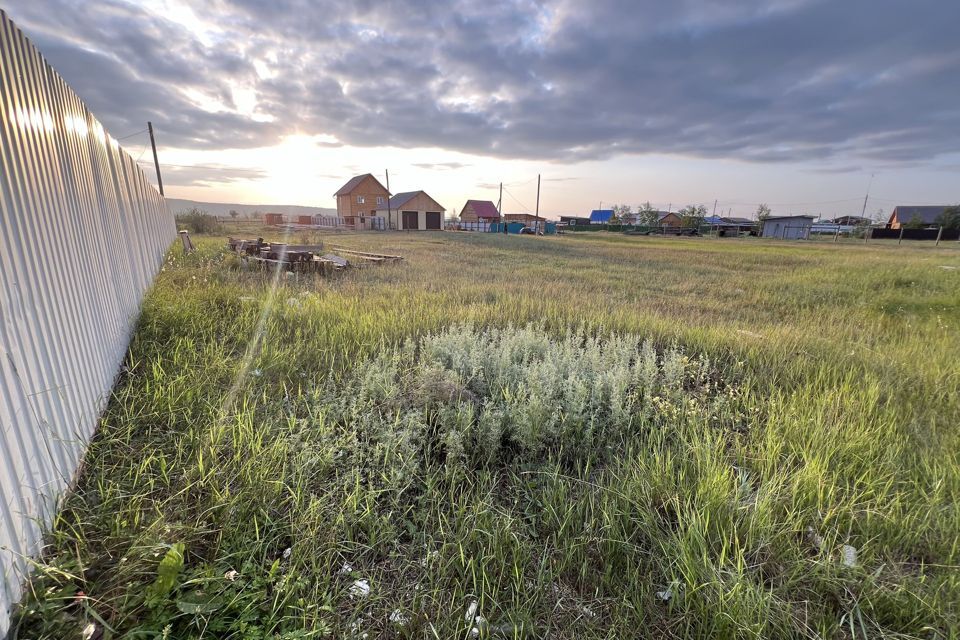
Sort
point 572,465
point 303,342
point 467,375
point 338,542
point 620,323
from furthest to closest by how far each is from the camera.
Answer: point 620,323
point 303,342
point 467,375
point 572,465
point 338,542

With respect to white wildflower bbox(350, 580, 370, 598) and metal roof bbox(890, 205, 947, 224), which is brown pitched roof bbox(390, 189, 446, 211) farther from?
metal roof bbox(890, 205, 947, 224)

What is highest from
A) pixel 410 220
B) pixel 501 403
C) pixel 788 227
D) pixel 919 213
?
pixel 919 213

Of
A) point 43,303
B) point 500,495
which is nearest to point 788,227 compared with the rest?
point 500,495

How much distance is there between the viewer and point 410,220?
45.6 meters

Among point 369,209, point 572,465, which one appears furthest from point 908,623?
point 369,209

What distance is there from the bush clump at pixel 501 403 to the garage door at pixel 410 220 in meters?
43.9

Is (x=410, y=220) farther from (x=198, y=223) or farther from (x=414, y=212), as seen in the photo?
(x=198, y=223)

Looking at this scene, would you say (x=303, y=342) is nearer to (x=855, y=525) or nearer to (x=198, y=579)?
(x=198, y=579)

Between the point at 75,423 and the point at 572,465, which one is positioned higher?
the point at 75,423

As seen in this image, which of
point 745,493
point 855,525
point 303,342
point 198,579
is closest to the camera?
point 198,579

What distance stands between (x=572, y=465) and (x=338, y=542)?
152 cm

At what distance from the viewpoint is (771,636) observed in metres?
1.52

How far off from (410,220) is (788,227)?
51014 mm

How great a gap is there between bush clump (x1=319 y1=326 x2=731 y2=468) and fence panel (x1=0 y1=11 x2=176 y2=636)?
4.32 feet
